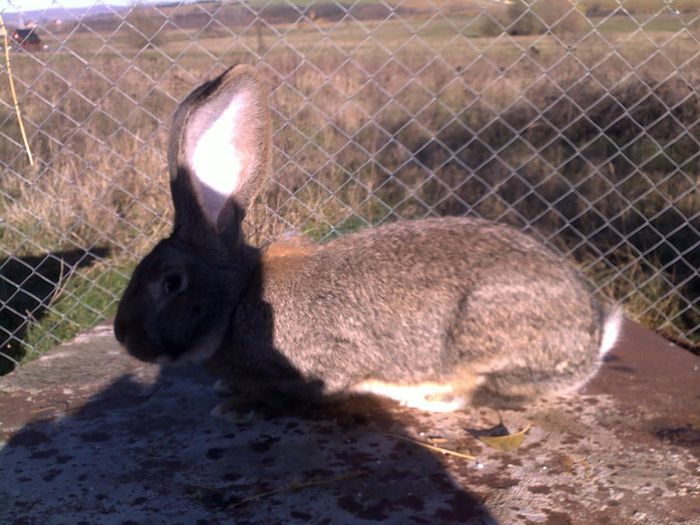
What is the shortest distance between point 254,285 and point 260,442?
617mm

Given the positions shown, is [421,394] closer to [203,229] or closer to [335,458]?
[335,458]

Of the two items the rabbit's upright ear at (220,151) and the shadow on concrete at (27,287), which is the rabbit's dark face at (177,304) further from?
the shadow on concrete at (27,287)

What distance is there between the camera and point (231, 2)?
5.14 meters

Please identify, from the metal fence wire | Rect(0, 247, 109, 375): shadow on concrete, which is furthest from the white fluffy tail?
Rect(0, 247, 109, 375): shadow on concrete

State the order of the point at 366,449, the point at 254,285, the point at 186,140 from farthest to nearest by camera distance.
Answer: the point at 254,285 < the point at 186,140 < the point at 366,449

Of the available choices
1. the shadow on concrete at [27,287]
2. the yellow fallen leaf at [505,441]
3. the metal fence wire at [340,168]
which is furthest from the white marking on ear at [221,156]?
the shadow on concrete at [27,287]

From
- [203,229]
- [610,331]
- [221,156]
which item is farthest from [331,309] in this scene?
[610,331]

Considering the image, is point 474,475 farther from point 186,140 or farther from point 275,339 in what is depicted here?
point 186,140

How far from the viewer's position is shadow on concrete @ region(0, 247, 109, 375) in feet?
16.8

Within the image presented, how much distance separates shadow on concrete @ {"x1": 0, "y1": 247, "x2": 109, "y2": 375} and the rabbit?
232 cm

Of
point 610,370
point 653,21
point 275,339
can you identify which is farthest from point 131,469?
point 653,21

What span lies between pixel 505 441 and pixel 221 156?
1326 mm

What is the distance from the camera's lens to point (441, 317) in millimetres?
3012

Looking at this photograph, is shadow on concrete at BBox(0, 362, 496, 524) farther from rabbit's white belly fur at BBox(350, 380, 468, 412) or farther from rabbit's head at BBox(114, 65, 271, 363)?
rabbit's head at BBox(114, 65, 271, 363)
